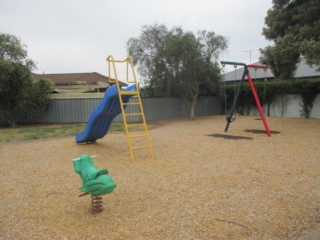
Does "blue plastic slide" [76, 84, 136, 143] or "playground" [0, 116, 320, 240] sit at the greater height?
"blue plastic slide" [76, 84, 136, 143]

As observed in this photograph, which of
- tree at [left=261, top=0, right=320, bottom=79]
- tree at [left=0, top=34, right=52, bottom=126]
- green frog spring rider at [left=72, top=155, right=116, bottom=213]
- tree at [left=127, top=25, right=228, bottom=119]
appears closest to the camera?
green frog spring rider at [left=72, top=155, right=116, bottom=213]

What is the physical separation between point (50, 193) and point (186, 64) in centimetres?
1391

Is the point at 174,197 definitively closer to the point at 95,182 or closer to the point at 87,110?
the point at 95,182

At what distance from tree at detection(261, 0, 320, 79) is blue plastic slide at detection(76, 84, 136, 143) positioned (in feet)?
23.4

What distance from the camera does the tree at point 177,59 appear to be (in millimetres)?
17344

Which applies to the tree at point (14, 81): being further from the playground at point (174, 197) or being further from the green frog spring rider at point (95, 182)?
the green frog spring rider at point (95, 182)

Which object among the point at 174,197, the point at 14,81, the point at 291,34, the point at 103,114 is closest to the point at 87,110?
the point at 14,81

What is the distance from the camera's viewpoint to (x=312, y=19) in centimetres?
1324

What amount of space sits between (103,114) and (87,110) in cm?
1029

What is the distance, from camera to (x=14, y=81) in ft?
51.5

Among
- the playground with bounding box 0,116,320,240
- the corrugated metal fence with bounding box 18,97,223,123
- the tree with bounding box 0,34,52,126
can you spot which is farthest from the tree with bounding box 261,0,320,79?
the tree with bounding box 0,34,52,126

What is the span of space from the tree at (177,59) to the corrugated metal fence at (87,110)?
86 cm

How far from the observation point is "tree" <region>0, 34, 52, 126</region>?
15367 mm

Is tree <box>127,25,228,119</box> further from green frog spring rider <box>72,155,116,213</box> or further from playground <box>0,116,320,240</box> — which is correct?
green frog spring rider <box>72,155,116,213</box>
